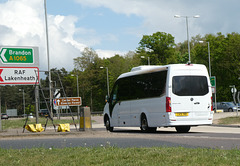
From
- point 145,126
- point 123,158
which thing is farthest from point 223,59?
point 123,158

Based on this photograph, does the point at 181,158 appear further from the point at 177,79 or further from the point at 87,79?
the point at 87,79

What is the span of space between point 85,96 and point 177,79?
79.3 m

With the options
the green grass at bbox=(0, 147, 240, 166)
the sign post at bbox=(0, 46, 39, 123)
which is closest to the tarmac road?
the green grass at bbox=(0, 147, 240, 166)

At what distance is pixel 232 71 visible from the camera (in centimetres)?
Result: 7488

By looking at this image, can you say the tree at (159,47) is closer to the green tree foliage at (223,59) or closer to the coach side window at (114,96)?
the green tree foliage at (223,59)

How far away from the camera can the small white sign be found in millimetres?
27359

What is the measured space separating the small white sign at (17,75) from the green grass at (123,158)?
17090 millimetres

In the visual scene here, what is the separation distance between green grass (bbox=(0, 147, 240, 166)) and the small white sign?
56.1ft

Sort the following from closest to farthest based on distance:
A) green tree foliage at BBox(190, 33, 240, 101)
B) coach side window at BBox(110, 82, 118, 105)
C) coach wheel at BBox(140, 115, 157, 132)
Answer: coach wheel at BBox(140, 115, 157, 132) < coach side window at BBox(110, 82, 118, 105) < green tree foliage at BBox(190, 33, 240, 101)

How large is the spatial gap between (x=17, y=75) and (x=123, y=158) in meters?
19.6

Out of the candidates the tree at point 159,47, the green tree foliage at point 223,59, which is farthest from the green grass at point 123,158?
the tree at point 159,47

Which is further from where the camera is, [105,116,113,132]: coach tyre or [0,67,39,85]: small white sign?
[0,67,39,85]: small white sign

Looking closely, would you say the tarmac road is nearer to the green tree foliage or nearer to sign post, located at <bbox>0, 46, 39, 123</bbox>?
sign post, located at <bbox>0, 46, 39, 123</bbox>

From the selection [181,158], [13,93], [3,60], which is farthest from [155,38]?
[13,93]
